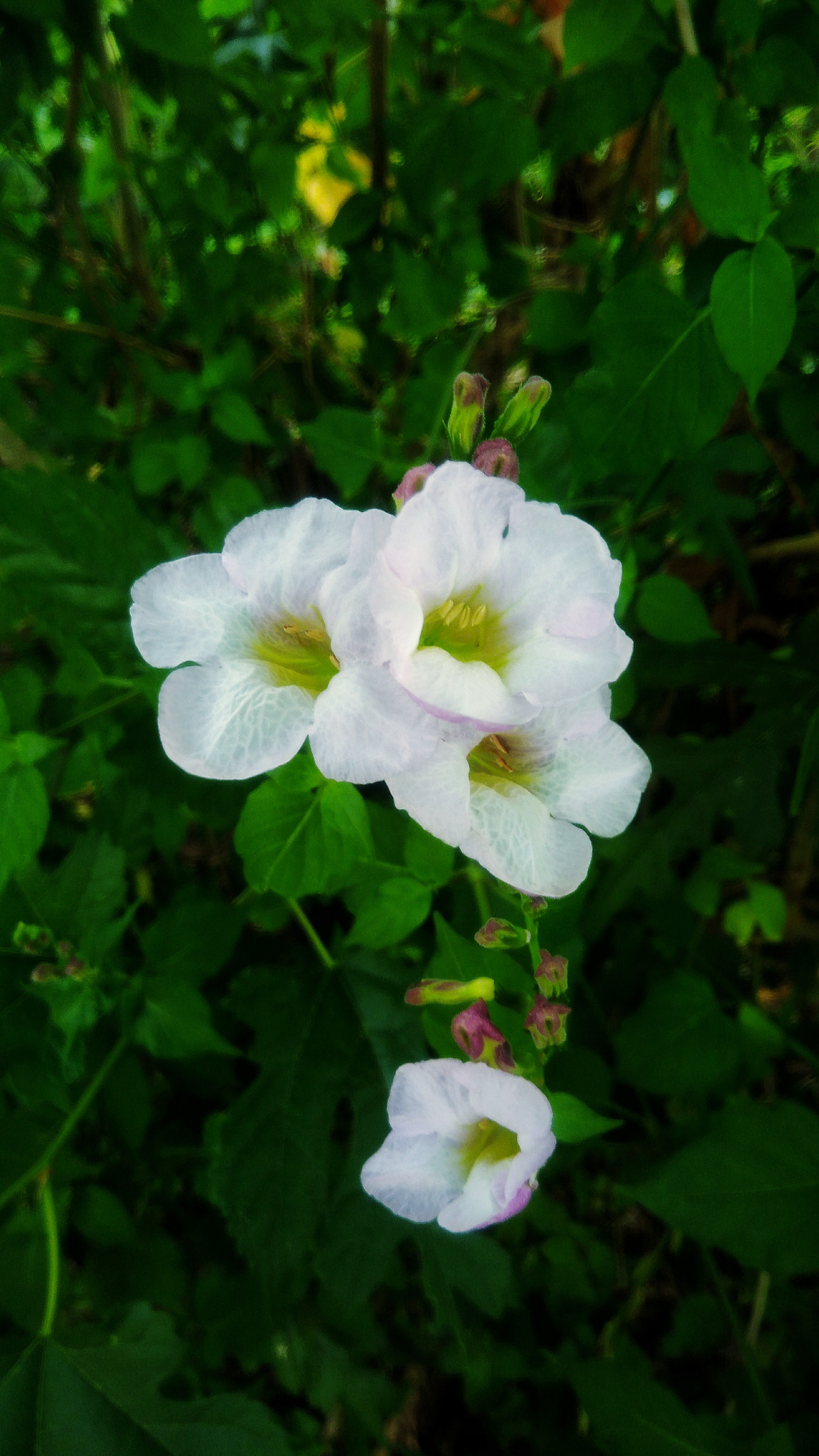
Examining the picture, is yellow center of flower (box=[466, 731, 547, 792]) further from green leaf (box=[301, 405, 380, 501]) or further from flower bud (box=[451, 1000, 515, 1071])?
green leaf (box=[301, 405, 380, 501])

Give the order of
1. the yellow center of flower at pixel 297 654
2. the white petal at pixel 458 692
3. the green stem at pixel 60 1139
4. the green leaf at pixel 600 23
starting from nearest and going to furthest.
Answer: the white petal at pixel 458 692 < the yellow center of flower at pixel 297 654 < the green leaf at pixel 600 23 < the green stem at pixel 60 1139

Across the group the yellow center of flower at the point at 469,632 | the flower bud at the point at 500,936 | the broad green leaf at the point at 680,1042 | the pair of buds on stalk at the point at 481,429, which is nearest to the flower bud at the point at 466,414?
the pair of buds on stalk at the point at 481,429

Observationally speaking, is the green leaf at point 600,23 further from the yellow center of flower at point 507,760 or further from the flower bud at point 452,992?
the flower bud at point 452,992

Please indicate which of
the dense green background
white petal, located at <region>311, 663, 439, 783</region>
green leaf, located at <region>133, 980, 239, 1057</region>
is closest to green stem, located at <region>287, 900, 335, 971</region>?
the dense green background

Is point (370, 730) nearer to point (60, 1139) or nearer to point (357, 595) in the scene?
point (357, 595)

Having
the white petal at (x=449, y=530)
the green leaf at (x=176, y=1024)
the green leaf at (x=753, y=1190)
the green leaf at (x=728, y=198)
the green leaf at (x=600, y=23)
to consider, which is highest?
the green leaf at (x=600, y=23)
